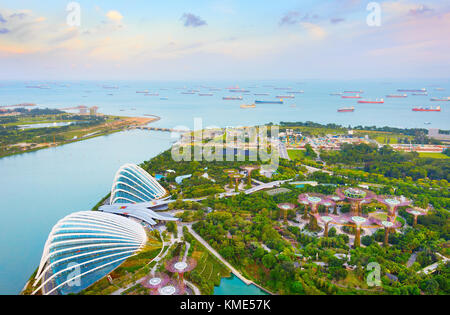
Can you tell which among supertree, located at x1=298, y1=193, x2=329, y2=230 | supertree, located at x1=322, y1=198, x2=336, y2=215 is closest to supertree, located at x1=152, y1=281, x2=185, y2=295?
supertree, located at x1=298, y1=193, x2=329, y2=230

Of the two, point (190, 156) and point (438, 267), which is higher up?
point (190, 156)

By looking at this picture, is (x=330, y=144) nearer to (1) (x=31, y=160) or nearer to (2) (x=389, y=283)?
(2) (x=389, y=283)

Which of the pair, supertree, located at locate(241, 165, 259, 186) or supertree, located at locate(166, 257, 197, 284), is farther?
supertree, located at locate(241, 165, 259, 186)

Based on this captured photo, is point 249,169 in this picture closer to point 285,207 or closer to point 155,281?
point 285,207

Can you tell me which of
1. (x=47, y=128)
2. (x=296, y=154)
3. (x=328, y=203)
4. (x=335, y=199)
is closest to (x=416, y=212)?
(x=335, y=199)

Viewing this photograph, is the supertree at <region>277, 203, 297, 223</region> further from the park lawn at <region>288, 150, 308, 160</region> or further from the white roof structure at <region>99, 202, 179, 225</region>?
the park lawn at <region>288, 150, 308, 160</region>
